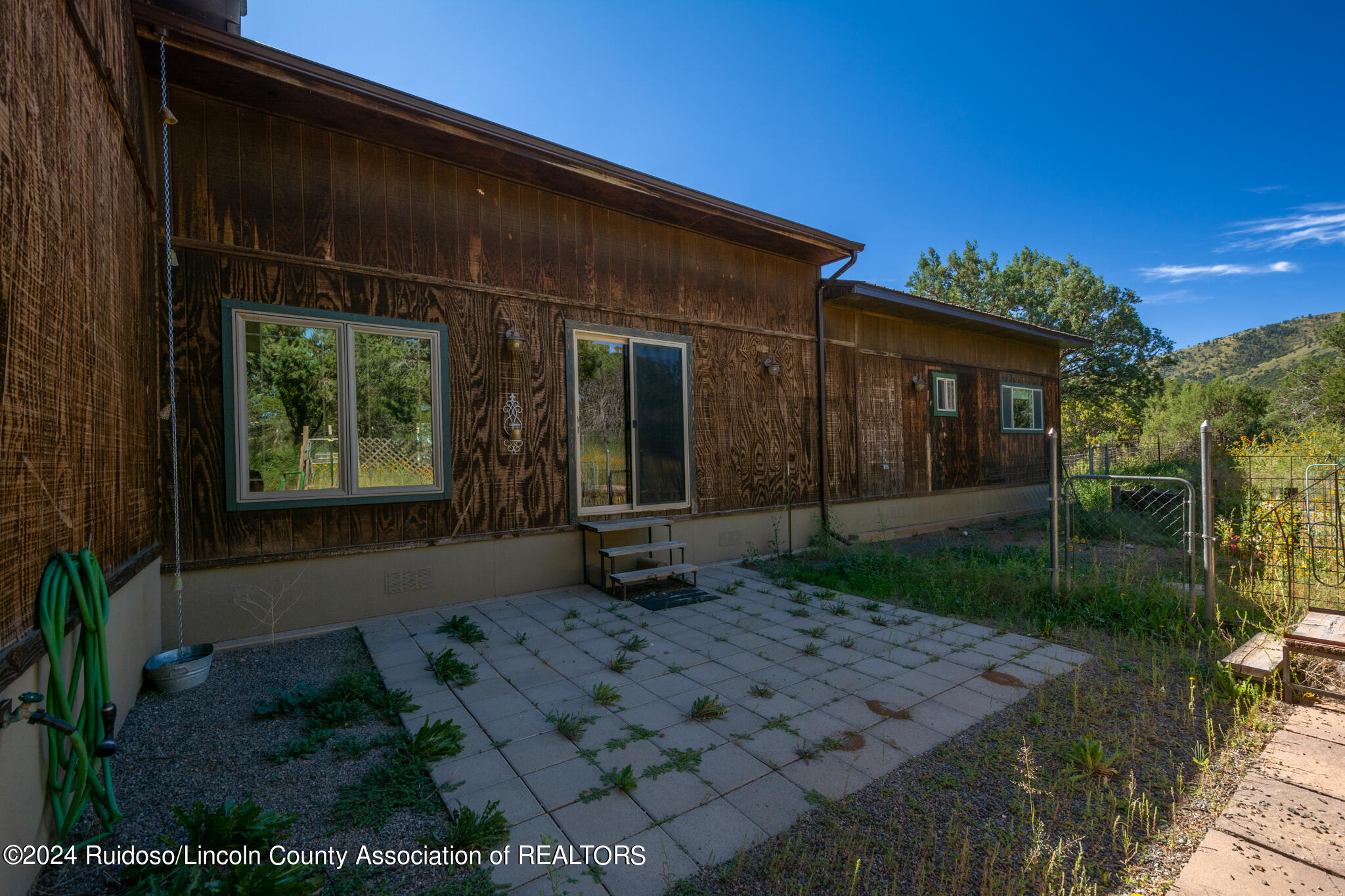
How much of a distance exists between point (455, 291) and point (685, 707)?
3719 mm

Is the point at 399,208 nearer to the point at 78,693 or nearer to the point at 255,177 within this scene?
the point at 255,177

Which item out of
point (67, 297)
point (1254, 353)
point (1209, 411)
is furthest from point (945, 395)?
point (1254, 353)

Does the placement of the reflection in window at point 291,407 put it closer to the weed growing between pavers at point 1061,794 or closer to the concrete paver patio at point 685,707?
the concrete paver patio at point 685,707

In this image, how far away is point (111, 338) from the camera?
2.54 metres

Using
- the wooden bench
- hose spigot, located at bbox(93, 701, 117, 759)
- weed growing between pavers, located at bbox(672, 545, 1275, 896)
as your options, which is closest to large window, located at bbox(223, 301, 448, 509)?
hose spigot, located at bbox(93, 701, 117, 759)

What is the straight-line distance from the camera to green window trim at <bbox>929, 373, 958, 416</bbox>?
8938mm

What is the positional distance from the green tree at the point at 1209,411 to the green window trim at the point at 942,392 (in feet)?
75.7

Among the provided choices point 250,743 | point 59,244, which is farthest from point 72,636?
point 59,244

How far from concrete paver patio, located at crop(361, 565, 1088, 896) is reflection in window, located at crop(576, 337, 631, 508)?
4.11 ft

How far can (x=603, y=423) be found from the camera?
5.50m

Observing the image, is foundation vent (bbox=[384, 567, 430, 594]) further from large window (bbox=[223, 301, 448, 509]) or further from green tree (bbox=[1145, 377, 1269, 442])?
green tree (bbox=[1145, 377, 1269, 442])

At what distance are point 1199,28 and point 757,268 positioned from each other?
1112cm

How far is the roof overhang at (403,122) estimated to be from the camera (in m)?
3.39

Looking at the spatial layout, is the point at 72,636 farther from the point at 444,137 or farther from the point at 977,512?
the point at 977,512
